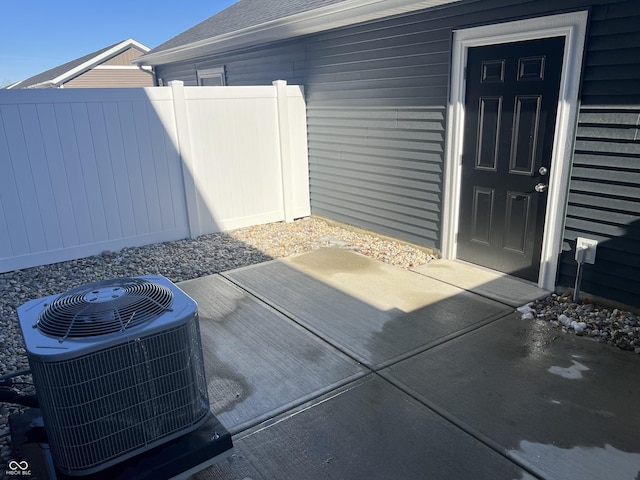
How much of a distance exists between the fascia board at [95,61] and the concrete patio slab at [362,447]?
1965 cm

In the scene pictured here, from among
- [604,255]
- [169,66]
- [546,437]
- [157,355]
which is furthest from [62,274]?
[169,66]

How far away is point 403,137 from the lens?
5141 millimetres

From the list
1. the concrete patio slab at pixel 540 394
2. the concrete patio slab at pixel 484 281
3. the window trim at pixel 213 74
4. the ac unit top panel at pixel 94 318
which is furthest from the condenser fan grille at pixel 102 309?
the window trim at pixel 213 74

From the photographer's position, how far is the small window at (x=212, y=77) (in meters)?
8.56

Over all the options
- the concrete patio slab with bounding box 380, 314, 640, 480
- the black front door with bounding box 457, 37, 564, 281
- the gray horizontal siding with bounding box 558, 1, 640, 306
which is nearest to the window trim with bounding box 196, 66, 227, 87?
the black front door with bounding box 457, 37, 564, 281

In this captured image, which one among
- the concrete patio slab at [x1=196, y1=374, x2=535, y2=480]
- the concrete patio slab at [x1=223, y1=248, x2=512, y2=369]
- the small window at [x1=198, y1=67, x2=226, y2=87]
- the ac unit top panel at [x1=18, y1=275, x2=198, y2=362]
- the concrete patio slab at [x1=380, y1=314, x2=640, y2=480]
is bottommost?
the concrete patio slab at [x1=380, y1=314, x2=640, y2=480]

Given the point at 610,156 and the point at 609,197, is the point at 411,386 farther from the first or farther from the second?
the point at 610,156

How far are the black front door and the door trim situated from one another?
0.07m

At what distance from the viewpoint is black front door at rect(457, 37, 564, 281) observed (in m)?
3.81

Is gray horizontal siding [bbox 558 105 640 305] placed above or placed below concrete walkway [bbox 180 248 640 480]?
above

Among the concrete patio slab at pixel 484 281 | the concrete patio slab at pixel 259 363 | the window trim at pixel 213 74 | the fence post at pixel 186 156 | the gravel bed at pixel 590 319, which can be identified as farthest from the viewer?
the window trim at pixel 213 74

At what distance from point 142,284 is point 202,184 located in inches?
158

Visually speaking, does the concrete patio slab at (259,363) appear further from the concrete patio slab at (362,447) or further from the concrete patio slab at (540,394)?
the concrete patio slab at (540,394)

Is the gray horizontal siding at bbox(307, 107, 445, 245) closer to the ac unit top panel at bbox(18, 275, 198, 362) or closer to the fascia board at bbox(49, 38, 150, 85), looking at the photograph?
the ac unit top panel at bbox(18, 275, 198, 362)
